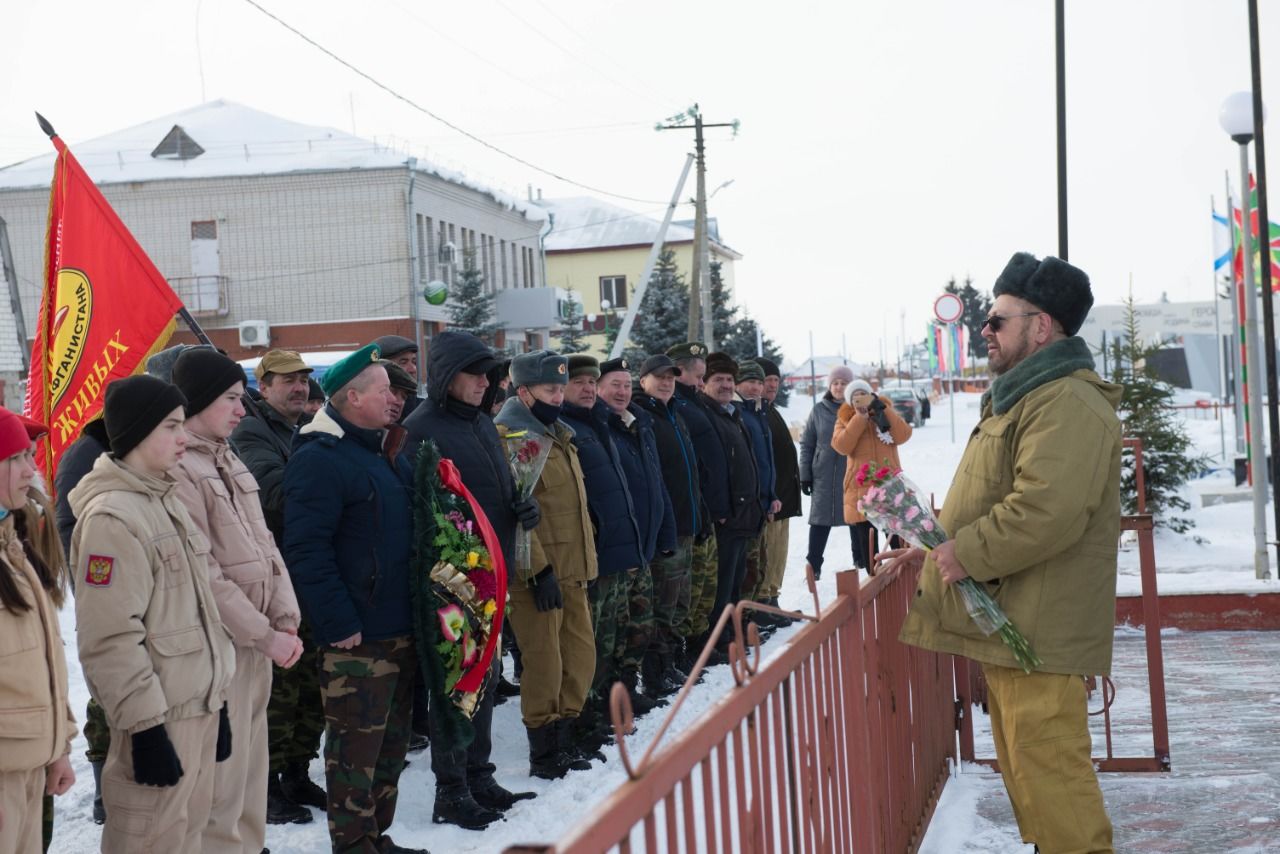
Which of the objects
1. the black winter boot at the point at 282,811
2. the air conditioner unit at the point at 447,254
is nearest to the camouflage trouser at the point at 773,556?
the black winter boot at the point at 282,811

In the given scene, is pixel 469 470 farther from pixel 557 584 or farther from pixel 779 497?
pixel 779 497

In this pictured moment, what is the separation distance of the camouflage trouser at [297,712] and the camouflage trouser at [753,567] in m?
4.80

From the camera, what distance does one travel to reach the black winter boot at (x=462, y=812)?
556 cm

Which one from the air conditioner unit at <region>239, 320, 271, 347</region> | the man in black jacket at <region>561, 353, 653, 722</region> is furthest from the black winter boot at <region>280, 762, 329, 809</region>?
the air conditioner unit at <region>239, 320, 271, 347</region>

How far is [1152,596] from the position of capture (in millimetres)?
5688

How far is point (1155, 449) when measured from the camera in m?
15.3

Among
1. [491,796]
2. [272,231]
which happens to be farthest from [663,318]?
[491,796]

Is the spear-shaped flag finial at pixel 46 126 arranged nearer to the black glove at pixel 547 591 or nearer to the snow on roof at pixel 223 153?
the black glove at pixel 547 591

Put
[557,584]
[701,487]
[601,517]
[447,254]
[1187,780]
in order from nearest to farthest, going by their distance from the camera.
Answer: [1187,780] → [557,584] → [601,517] → [701,487] → [447,254]

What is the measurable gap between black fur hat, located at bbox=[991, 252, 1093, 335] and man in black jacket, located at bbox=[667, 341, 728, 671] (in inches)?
197

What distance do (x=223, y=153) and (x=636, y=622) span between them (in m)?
36.4

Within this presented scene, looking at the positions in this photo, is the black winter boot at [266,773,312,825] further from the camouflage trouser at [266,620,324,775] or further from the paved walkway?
the paved walkway

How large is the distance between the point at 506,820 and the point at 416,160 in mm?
35406

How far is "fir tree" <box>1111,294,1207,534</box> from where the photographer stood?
14969mm
